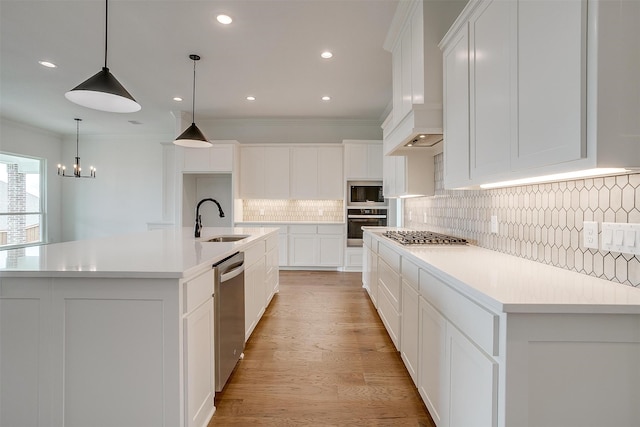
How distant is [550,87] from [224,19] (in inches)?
115

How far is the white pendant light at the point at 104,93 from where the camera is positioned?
1980 mm

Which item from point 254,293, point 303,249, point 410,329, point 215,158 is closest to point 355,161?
point 303,249

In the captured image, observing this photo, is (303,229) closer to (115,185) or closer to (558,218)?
(558,218)

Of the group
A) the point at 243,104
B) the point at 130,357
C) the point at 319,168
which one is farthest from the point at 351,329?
the point at 243,104

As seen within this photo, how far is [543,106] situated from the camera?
122 centimetres

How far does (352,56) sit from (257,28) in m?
1.18

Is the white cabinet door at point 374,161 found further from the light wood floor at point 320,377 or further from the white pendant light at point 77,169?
the white pendant light at point 77,169

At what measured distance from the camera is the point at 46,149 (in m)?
7.17

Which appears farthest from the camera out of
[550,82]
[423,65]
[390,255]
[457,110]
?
[390,255]

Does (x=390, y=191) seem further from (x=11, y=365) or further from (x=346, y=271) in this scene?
(x=11, y=365)

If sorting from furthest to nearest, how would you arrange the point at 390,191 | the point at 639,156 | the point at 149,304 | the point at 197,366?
the point at 390,191 < the point at 197,366 < the point at 149,304 < the point at 639,156

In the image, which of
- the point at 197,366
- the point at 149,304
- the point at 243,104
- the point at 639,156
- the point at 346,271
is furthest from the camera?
the point at 346,271

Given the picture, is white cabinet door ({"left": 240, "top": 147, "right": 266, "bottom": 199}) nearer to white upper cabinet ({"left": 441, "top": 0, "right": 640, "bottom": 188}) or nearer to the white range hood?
the white range hood

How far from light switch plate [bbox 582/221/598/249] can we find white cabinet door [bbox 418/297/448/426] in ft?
2.33
